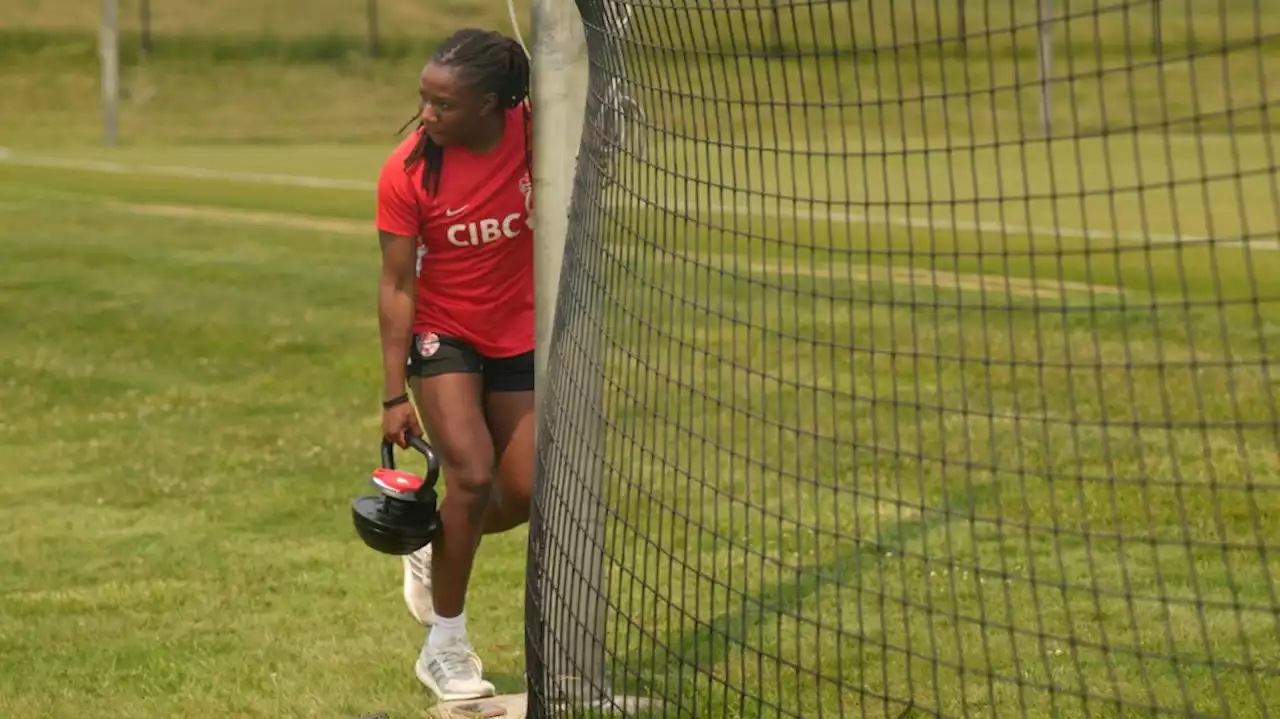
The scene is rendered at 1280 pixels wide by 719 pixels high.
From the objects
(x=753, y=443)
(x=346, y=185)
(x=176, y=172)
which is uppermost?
(x=753, y=443)

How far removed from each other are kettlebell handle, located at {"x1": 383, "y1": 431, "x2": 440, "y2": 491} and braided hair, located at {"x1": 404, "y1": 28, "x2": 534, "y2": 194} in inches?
28.1

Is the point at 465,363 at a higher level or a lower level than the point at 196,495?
higher

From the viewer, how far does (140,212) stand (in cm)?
1945

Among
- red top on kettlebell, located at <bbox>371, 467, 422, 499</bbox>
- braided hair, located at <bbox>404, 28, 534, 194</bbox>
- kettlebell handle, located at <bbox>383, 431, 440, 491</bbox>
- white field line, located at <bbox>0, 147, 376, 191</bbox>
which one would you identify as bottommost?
white field line, located at <bbox>0, 147, 376, 191</bbox>

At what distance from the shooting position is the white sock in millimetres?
5758

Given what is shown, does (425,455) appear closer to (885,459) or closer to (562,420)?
(562,420)

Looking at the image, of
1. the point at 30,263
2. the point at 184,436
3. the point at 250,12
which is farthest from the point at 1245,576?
the point at 250,12

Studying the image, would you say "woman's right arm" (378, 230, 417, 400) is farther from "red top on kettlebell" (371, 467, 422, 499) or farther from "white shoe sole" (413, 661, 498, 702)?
"white shoe sole" (413, 661, 498, 702)

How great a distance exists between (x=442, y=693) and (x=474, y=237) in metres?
1.30

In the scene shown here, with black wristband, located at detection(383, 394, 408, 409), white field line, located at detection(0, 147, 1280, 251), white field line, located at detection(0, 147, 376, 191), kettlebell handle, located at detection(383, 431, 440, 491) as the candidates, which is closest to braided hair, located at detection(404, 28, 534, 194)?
black wristband, located at detection(383, 394, 408, 409)

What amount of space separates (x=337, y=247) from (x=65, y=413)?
6555 mm

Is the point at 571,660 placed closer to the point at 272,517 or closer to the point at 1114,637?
the point at 1114,637

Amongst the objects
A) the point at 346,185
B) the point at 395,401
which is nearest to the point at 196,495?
the point at 395,401

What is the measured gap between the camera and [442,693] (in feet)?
18.5
